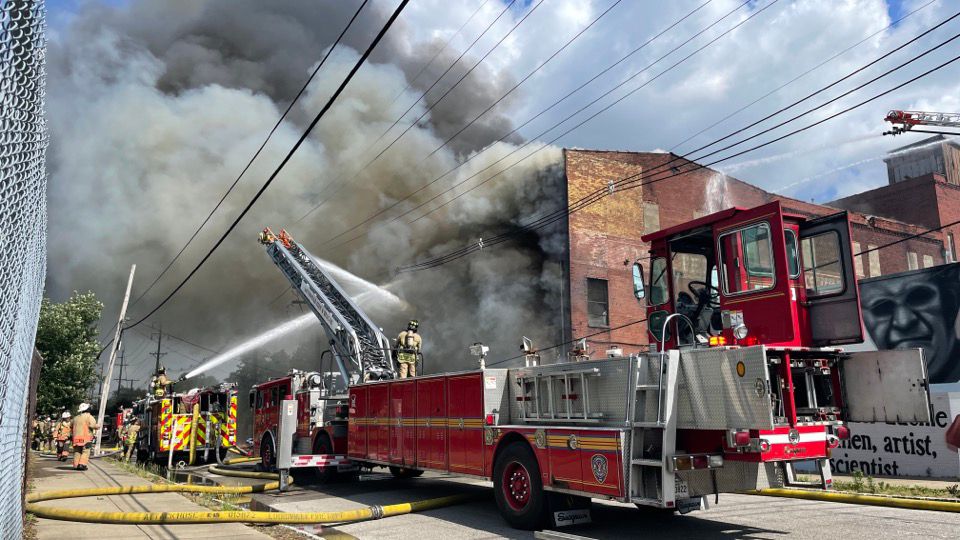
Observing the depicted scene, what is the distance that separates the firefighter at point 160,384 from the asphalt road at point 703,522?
10.3m

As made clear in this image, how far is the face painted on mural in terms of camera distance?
14.5 meters

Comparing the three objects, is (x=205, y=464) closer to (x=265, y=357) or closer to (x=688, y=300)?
(x=688, y=300)

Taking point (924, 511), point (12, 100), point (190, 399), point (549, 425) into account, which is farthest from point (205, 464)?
point (12, 100)

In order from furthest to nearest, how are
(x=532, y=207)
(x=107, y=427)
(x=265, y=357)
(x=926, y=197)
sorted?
(x=265, y=357) → (x=926, y=197) → (x=107, y=427) → (x=532, y=207)

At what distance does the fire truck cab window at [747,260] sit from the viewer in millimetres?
6750

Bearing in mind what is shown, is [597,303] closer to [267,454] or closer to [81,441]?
[267,454]

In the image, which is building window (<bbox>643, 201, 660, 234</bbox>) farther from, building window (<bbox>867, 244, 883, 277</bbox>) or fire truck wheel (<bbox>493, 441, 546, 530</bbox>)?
fire truck wheel (<bbox>493, 441, 546, 530</bbox>)

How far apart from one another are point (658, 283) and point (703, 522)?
9.01 feet

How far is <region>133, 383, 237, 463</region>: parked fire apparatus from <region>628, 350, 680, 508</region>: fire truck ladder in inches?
496

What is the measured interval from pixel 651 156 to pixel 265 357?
105 feet

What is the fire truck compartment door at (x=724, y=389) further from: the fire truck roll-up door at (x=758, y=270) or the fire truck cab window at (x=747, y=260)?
the fire truck cab window at (x=747, y=260)

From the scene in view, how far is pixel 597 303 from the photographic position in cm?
2458

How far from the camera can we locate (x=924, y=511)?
7637mm

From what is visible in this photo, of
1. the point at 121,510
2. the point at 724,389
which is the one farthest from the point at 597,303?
the point at 724,389
